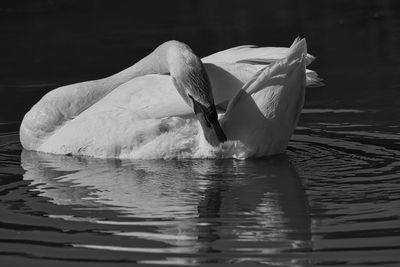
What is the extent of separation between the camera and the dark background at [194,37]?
1285 centimetres

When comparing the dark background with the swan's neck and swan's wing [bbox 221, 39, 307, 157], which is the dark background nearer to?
the swan's neck

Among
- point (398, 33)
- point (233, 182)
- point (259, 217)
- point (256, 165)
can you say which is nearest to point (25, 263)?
point (259, 217)

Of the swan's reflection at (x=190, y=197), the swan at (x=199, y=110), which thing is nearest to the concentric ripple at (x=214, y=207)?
the swan's reflection at (x=190, y=197)

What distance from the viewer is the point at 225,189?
853 cm

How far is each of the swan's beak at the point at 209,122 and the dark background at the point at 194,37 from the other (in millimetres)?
2463

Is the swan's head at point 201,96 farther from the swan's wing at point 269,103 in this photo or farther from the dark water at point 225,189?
the dark water at point 225,189

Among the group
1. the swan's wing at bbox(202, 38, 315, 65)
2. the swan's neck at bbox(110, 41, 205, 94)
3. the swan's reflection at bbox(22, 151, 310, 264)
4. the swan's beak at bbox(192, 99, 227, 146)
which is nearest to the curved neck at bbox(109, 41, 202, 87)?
the swan's neck at bbox(110, 41, 205, 94)

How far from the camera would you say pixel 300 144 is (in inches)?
403

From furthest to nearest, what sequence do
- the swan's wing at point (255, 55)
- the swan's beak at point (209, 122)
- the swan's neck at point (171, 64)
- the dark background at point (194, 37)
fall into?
1. the dark background at point (194, 37)
2. the swan's wing at point (255, 55)
3. the swan's neck at point (171, 64)
4. the swan's beak at point (209, 122)

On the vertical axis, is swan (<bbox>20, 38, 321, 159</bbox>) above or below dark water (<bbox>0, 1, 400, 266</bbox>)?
above

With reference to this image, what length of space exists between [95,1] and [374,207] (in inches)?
508

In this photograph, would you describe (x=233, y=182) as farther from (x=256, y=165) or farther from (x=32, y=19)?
(x=32, y=19)

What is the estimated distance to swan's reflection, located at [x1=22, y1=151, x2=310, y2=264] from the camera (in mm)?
7207

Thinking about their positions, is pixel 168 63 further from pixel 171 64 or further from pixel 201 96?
pixel 201 96
